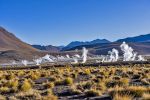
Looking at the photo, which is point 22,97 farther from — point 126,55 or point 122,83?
point 126,55

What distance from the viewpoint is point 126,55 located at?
115m

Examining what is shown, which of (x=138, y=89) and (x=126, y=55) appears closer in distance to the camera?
(x=138, y=89)

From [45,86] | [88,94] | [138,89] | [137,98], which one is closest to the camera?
[137,98]

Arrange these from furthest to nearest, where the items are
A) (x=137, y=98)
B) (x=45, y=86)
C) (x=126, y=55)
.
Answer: (x=126, y=55) < (x=45, y=86) < (x=137, y=98)

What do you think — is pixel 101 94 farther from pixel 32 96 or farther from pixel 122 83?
pixel 122 83

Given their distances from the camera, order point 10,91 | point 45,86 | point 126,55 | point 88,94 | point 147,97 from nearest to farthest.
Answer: point 147,97, point 88,94, point 10,91, point 45,86, point 126,55

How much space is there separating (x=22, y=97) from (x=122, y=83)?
6737 mm

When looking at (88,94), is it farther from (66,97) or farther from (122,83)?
(122,83)

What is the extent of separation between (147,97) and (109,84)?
8.64 m

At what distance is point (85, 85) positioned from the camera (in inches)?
877

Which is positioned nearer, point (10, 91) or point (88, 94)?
point (88, 94)

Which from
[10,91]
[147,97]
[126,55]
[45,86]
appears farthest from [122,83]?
[126,55]

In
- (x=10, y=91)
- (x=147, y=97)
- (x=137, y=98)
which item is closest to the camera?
(x=147, y=97)

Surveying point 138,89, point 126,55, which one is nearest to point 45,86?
point 138,89
